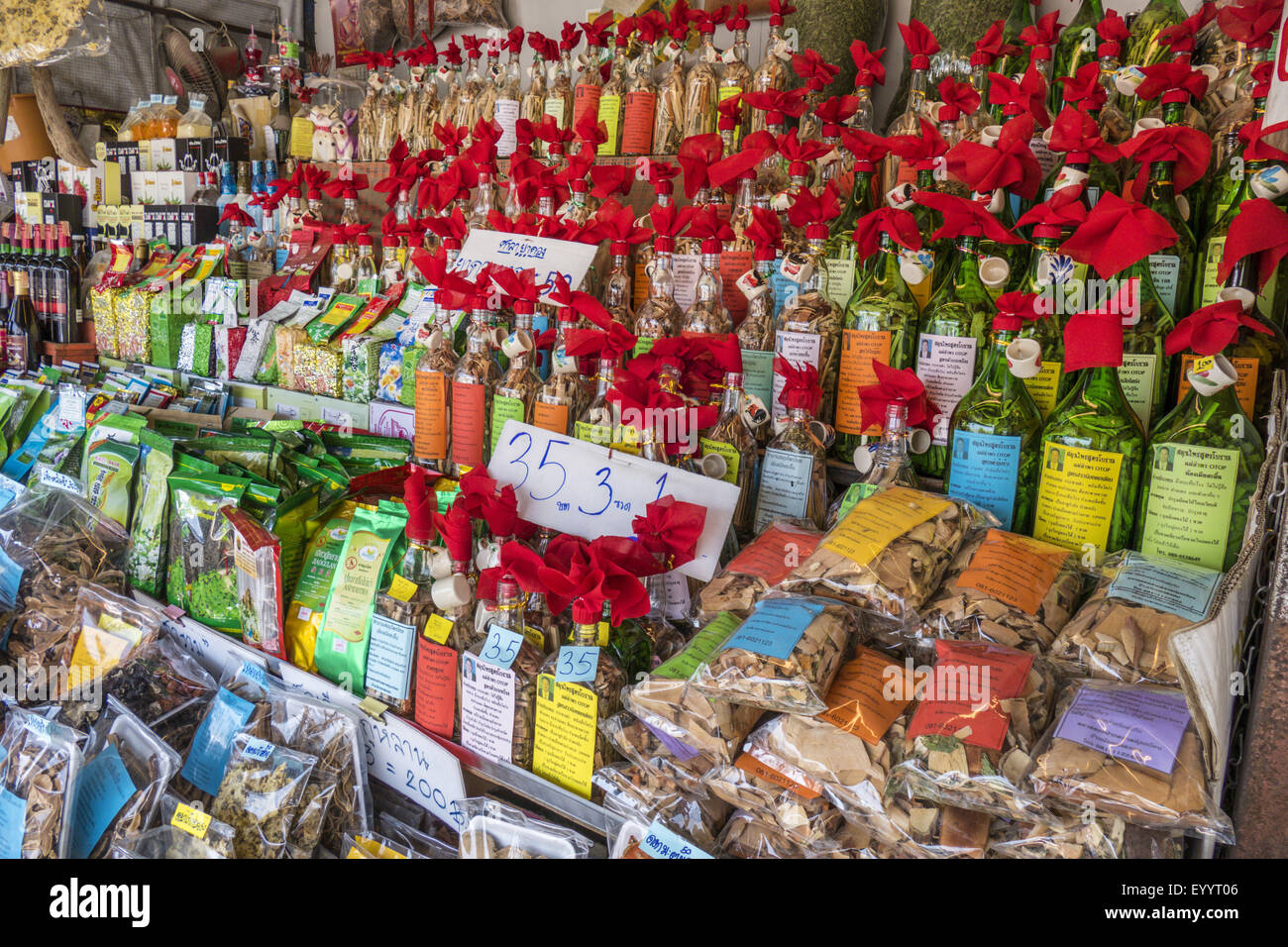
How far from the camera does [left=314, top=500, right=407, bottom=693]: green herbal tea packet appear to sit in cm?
144

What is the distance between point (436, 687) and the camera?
1.29 m

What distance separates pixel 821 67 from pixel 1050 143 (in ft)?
1.79

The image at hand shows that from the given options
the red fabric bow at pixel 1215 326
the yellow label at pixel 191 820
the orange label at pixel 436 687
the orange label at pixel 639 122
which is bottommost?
the yellow label at pixel 191 820

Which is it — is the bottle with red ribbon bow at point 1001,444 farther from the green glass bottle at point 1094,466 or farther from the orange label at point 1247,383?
the orange label at point 1247,383

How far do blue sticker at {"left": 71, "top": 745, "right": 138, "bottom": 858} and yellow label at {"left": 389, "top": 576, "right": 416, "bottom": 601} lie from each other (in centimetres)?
46

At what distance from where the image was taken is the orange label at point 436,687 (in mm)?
1276

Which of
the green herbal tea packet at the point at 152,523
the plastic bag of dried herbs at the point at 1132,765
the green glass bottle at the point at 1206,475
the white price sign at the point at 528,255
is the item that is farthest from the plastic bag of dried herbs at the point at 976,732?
the green herbal tea packet at the point at 152,523

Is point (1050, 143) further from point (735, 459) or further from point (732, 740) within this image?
point (732, 740)

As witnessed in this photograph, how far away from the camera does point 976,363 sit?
4.13ft

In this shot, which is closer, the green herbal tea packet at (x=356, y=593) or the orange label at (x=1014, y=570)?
the orange label at (x=1014, y=570)

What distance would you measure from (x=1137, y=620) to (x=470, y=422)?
3.50ft

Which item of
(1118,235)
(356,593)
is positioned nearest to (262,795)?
(356,593)

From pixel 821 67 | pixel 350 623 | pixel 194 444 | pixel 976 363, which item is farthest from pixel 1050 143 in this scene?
pixel 194 444

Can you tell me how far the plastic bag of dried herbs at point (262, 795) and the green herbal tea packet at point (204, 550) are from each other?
403mm
